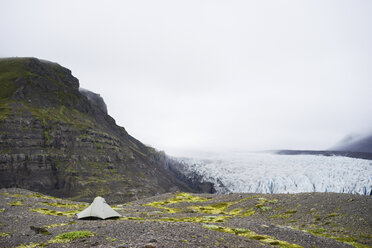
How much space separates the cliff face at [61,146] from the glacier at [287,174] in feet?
124

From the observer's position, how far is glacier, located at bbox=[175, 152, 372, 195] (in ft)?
286

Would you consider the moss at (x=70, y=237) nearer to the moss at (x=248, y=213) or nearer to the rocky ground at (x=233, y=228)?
the rocky ground at (x=233, y=228)

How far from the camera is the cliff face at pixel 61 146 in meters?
109

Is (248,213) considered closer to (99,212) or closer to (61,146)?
(99,212)

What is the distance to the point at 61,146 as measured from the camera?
12462 centimetres

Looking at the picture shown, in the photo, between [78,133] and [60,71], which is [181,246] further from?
[60,71]

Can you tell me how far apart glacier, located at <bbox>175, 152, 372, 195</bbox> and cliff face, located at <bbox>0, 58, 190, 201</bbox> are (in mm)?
37787

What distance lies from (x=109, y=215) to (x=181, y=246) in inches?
817

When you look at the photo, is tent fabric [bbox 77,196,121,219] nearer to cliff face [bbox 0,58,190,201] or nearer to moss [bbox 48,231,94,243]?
moss [bbox 48,231,94,243]

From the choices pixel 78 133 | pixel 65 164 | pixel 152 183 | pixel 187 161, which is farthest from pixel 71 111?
pixel 187 161

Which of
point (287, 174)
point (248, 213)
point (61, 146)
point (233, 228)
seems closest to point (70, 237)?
point (233, 228)

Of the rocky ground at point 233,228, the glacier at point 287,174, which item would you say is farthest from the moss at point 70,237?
the glacier at point 287,174

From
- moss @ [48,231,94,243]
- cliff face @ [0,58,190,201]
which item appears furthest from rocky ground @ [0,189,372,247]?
cliff face @ [0,58,190,201]

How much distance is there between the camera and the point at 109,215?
32656 millimetres
